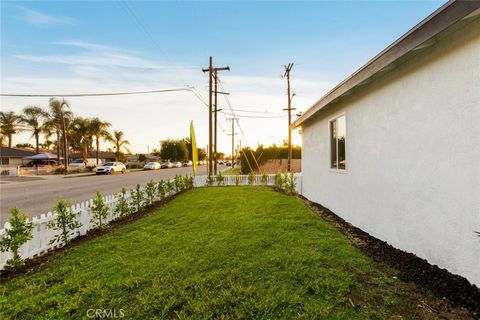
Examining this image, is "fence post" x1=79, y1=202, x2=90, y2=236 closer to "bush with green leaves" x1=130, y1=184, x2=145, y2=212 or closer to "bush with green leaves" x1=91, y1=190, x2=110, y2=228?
"bush with green leaves" x1=91, y1=190, x2=110, y2=228

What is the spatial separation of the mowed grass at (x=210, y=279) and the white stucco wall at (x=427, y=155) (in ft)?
2.85

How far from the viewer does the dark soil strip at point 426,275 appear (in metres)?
2.62

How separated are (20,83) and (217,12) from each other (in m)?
14.0

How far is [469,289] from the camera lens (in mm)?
2723

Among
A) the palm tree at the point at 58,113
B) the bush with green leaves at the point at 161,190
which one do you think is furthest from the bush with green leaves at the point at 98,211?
the palm tree at the point at 58,113

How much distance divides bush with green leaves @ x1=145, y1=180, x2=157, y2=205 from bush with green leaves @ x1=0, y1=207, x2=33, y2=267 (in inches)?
192

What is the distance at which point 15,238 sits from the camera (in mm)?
3605

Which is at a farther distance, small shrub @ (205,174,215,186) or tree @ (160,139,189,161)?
tree @ (160,139,189,161)

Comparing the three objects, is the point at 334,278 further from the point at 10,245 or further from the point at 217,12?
the point at 217,12

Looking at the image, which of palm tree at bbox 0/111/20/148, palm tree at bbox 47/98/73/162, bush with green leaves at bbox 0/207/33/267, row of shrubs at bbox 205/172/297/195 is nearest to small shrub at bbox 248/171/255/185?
row of shrubs at bbox 205/172/297/195

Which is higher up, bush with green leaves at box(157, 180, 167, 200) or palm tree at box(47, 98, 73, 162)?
palm tree at box(47, 98, 73, 162)

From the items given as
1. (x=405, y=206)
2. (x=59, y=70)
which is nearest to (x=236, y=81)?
(x=59, y=70)

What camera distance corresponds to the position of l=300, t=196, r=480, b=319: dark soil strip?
262 centimetres

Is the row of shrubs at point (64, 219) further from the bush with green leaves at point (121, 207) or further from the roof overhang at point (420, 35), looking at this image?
the roof overhang at point (420, 35)
